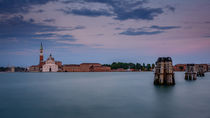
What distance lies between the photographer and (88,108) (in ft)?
51.0

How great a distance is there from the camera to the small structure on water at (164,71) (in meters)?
Result: 26.3

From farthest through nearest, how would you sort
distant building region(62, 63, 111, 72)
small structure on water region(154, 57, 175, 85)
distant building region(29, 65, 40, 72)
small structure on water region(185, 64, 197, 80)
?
distant building region(29, 65, 40, 72) < distant building region(62, 63, 111, 72) < small structure on water region(185, 64, 197, 80) < small structure on water region(154, 57, 175, 85)

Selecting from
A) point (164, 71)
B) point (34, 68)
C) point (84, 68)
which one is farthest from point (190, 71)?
point (34, 68)

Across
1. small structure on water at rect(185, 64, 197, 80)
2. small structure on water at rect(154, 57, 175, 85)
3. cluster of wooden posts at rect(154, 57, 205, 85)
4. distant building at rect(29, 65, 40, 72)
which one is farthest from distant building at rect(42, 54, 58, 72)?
small structure on water at rect(154, 57, 175, 85)

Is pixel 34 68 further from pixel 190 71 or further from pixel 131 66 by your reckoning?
pixel 190 71

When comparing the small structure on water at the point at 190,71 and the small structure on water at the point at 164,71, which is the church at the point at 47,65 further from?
the small structure on water at the point at 164,71

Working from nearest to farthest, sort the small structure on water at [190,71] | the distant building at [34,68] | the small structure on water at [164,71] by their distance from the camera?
the small structure on water at [164,71] → the small structure on water at [190,71] → the distant building at [34,68]

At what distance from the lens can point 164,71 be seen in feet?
87.0

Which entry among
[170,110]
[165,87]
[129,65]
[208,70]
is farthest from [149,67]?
[170,110]

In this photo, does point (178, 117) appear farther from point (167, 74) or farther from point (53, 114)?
point (167, 74)

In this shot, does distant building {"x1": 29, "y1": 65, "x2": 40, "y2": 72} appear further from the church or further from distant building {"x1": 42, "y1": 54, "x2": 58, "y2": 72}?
distant building {"x1": 42, "y1": 54, "x2": 58, "y2": 72}

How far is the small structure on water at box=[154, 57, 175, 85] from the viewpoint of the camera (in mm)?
26266

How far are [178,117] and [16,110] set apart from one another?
35.8ft

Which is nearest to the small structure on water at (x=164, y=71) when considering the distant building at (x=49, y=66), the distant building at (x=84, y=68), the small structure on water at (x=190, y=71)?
the small structure on water at (x=190, y=71)
